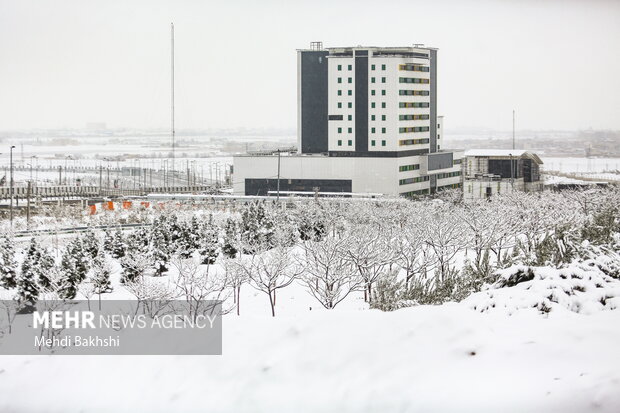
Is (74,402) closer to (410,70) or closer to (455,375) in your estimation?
(455,375)

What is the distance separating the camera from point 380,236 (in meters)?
9.21

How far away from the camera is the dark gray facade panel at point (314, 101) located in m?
17.4

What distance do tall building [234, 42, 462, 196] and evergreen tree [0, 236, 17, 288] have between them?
8307mm

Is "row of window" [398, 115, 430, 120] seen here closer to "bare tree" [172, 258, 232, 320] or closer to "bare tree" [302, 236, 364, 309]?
"bare tree" [302, 236, 364, 309]

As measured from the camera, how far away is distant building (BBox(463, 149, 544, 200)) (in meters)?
15.6

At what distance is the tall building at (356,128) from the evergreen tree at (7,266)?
27.3 feet

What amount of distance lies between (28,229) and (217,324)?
8730mm

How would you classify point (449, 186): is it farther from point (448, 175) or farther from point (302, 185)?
point (302, 185)

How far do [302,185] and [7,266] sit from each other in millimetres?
8683

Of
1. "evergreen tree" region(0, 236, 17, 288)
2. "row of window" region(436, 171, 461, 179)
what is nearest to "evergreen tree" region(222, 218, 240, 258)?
"evergreen tree" region(0, 236, 17, 288)

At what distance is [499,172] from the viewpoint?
16203 millimetres

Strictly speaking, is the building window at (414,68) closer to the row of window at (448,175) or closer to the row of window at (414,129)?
the row of window at (414,129)

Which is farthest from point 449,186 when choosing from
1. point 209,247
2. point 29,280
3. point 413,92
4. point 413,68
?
point 29,280

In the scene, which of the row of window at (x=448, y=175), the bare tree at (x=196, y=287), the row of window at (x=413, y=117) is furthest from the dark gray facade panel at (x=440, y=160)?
the bare tree at (x=196, y=287)
